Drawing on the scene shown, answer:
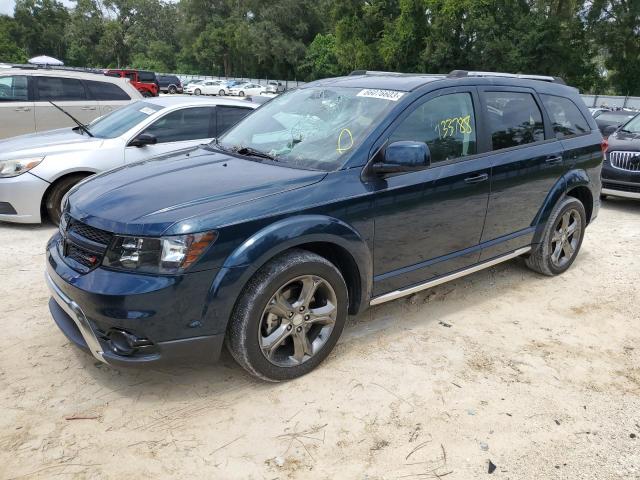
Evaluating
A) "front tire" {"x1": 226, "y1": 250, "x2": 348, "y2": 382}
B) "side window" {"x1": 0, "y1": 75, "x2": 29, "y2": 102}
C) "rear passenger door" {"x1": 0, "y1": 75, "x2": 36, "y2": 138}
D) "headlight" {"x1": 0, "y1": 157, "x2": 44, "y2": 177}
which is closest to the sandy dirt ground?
"front tire" {"x1": 226, "y1": 250, "x2": 348, "y2": 382}

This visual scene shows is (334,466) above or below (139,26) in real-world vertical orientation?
below

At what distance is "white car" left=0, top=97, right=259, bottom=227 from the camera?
19.2 feet

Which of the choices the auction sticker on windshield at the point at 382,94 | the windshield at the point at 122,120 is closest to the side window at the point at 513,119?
the auction sticker on windshield at the point at 382,94

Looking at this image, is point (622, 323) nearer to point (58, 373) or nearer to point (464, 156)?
point (464, 156)

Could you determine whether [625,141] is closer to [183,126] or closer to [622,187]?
[622,187]

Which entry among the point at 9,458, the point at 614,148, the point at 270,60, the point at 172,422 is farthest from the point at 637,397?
the point at 270,60

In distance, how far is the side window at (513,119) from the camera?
4223 mm

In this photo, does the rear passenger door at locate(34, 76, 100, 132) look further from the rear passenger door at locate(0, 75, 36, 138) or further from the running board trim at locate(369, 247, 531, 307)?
the running board trim at locate(369, 247, 531, 307)

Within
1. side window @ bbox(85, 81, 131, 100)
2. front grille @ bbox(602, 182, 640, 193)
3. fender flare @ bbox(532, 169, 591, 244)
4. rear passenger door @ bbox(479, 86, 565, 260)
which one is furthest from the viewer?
side window @ bbox(85, 81, 131, 100)

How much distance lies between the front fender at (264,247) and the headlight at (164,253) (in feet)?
0.58

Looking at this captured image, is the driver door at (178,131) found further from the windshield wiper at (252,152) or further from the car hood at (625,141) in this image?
the car hood at (625,141)

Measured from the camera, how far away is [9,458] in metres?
2.61

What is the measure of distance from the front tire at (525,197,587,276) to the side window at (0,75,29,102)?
330 inches

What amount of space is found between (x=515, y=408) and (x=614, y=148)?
268 inches
